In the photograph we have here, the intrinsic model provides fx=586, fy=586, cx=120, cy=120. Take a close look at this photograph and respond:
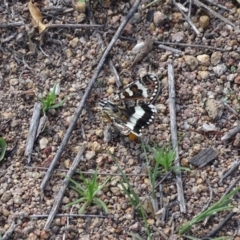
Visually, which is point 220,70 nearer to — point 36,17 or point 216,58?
point 216,58

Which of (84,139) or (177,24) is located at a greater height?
(177,24)

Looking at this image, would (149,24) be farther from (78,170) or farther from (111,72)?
(78,170)

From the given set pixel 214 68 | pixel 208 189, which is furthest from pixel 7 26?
pixel 208 189

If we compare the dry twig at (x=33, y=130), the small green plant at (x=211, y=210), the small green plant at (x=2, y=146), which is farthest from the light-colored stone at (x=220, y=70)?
the small green plant at (x=2, y=146)

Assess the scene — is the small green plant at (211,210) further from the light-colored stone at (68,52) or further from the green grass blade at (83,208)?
the light-colored stone at (68,52)

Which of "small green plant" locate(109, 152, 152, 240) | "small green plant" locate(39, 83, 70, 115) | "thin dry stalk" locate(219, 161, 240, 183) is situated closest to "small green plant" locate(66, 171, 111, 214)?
"small green plant" locate(109, 152, 152, 240)

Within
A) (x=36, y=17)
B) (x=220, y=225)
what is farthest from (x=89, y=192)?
(x=36, y=17)
